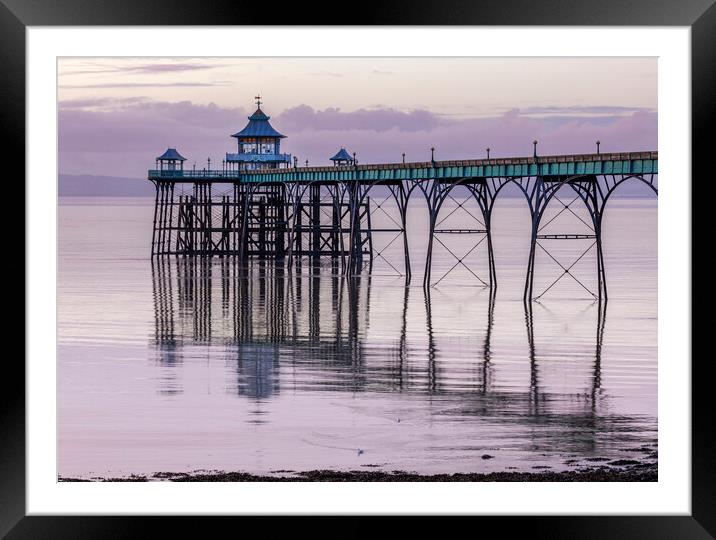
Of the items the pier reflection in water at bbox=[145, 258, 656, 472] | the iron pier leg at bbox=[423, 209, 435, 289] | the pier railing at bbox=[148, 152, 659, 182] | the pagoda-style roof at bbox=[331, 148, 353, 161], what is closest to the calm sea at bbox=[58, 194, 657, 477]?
the pier reflection in water at bbox=[145, 258, 656, 472]

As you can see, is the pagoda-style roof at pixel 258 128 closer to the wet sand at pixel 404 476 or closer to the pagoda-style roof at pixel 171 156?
the pagoda-style roof at pixel 171 156

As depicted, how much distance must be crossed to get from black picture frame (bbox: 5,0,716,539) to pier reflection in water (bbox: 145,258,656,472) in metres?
4.55

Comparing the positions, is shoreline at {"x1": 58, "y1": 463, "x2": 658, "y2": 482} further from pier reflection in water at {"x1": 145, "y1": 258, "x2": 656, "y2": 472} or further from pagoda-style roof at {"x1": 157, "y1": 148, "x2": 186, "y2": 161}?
pagoda-style roof at {"x1": 157, "y1": 148, "x2": 186, "y2": 161}

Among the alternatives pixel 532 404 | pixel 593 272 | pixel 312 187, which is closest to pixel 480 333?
pixel 532 404

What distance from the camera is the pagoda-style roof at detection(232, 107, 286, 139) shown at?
86.7 metres

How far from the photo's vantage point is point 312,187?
A: 75.9 m

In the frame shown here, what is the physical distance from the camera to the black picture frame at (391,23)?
466 inches

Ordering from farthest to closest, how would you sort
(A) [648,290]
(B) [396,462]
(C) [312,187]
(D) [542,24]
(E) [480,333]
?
(C) [312,187] < (A) [648,290] < (E) [480,333] < (B) [396,462] < (D) [542,24]

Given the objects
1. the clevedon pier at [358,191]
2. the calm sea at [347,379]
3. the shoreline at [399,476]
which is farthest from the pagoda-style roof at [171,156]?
the shoreline at [399,476]

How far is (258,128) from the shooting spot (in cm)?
8712

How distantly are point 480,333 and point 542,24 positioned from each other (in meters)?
21.7

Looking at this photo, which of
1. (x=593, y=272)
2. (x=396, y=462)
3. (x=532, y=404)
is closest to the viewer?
(x=396, y=462)

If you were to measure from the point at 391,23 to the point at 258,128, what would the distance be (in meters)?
75.9
